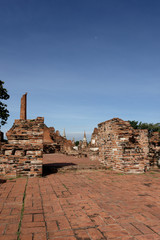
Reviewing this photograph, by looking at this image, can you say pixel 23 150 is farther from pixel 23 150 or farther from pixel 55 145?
pixel 55 145

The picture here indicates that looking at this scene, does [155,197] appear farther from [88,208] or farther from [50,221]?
[50,221]

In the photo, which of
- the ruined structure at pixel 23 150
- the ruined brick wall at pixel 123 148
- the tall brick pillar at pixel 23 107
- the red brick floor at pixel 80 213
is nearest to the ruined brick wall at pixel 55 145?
the tall brick pillar at pixel 23 107

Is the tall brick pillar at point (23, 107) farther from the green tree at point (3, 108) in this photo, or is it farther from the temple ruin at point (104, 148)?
the temple ruin at point (104, 148)

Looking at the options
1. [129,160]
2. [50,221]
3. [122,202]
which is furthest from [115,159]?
[50,221]

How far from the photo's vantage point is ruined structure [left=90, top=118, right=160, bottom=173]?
6.39 metres

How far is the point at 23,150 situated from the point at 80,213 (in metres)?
3.56

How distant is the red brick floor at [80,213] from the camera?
2.04m

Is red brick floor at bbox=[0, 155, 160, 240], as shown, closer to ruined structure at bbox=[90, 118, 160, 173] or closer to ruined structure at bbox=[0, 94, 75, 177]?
ruined structure at bbox=[0, 94, 75, 177]

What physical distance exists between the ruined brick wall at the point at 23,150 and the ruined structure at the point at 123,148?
3036mm

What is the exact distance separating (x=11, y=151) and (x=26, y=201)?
8.94 ft

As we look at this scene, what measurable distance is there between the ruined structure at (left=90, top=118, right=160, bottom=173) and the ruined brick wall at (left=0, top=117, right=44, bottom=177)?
304 centimetres

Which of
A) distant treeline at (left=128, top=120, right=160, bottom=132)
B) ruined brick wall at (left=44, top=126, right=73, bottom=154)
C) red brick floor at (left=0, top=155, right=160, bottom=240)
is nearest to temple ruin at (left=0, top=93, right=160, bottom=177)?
red brick floor at (left=0, top=155, right=160, bottom=240)

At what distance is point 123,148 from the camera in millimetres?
6445

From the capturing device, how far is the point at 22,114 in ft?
87.9
